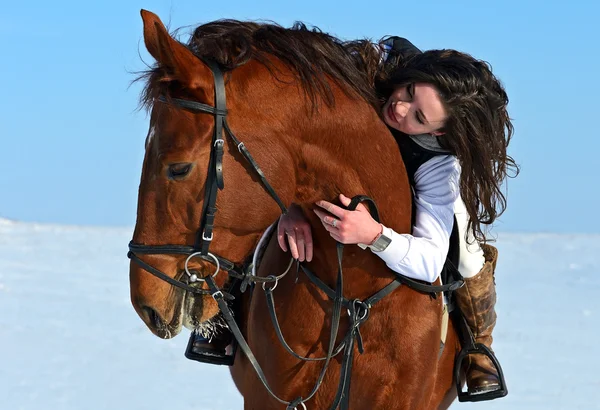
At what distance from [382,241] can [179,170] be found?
69cm

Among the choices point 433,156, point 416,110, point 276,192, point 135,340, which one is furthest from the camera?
point 135,340

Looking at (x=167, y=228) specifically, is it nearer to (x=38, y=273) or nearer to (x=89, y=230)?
(x=38, y=273)

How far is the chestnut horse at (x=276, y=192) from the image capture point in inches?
99.8

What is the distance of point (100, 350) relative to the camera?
8.39 meters

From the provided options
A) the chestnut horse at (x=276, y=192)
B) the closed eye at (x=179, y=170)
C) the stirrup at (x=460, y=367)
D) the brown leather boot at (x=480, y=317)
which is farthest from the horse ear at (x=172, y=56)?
the stirrup at (x=460, y=367)

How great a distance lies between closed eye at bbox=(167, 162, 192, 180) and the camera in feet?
8.20

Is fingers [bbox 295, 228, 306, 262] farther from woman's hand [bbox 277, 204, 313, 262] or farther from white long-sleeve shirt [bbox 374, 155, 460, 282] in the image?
white long-sleeve shirt [bbox 374, 155, 460, 282]

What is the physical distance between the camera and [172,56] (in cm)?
244

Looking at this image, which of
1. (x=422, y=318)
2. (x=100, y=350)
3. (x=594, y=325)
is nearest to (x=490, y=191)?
(x=422, y=318)

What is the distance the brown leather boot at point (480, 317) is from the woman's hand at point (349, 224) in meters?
0.75

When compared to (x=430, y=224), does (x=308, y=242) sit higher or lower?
lower

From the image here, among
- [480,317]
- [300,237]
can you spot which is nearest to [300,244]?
[300,237]

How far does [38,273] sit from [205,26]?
996 centimetres

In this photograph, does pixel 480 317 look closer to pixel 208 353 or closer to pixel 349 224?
pixel 349 224
